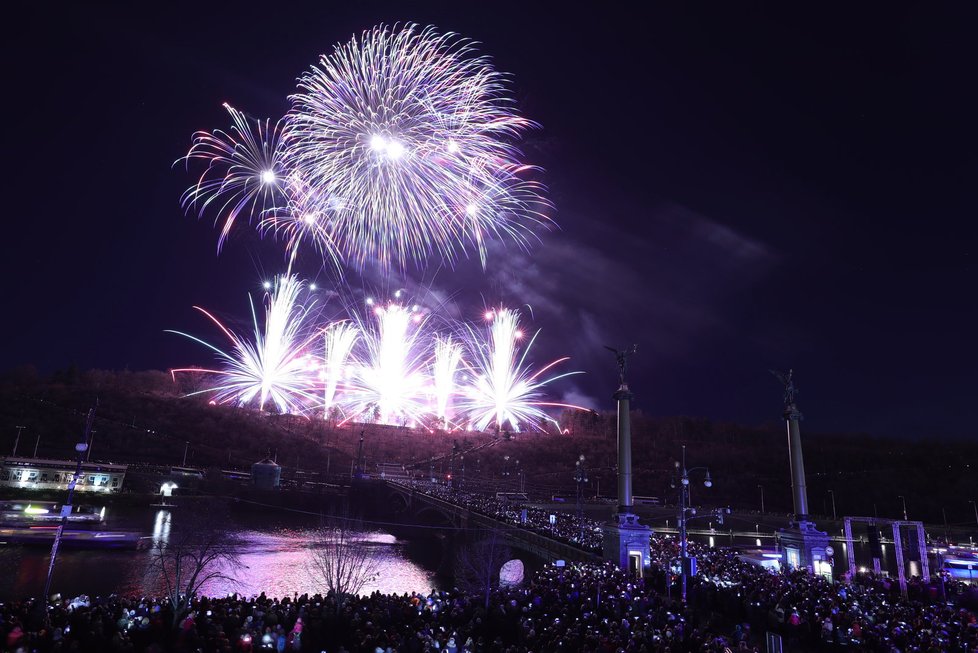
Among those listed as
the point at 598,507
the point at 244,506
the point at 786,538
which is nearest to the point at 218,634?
the point at 786,538

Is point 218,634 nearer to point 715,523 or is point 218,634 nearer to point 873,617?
point 873,617

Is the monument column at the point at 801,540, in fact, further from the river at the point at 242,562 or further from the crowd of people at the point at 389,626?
the river at the point at 242,562

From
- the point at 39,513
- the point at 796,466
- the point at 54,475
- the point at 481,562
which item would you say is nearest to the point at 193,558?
the point at 481,562

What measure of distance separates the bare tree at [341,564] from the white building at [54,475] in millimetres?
29855

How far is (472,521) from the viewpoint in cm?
5216

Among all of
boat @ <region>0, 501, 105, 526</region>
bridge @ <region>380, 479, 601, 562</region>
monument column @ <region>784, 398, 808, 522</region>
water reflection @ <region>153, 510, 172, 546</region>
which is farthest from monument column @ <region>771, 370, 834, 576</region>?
boat @ <region>0, 501, 105, 526</region>

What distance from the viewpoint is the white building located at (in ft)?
240

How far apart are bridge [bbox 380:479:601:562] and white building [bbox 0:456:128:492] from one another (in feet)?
119

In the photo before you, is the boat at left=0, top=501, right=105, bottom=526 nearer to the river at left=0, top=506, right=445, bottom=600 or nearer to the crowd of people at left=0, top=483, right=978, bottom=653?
the river at left=0, top=506, right=445, bottom=600

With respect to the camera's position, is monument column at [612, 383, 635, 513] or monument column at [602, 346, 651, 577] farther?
monument column at [612, 383, 635, 513]

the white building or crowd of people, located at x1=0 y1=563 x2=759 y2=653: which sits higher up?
the white building

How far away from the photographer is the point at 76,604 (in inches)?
795

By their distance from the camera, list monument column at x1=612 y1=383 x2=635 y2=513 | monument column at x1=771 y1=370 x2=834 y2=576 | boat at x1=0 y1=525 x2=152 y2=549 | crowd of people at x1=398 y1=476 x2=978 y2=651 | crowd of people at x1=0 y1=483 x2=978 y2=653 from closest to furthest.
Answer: crowd of people at x1=0 y1=483 x2=978 y2=653 → crowd of people at x1=398 y1=476 x2=978 y2=651 → monument column at x1=612 y1=383 x2=635 y2=513 → monument column at x1=771 y1=370 x2=834 y2=576 → boat at x1=0 y1=525 x2=152 y2=549

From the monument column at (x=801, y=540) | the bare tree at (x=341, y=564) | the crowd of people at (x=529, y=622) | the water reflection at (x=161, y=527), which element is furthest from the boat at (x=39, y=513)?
the monument column at (x=801, y=540)
